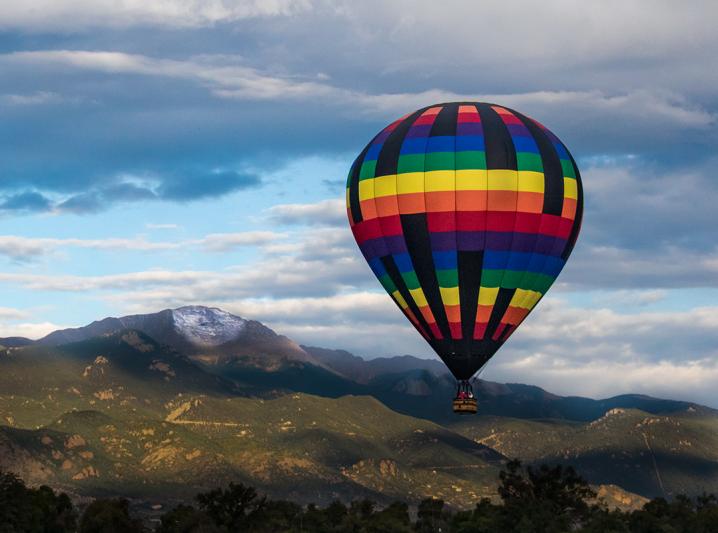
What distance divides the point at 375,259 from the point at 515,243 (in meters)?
12.4

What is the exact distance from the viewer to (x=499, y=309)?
108 m

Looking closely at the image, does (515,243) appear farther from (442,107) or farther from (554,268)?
(442,107)

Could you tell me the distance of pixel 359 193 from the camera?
373ft

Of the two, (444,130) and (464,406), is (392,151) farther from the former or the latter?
(464,406)

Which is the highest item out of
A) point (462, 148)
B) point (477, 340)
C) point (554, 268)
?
point (462, 148)

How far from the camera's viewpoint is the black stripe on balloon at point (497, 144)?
108 metres

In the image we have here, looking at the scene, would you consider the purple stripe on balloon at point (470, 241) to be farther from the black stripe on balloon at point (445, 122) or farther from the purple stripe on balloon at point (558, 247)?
the black stripe on balloon at point (445, 122)

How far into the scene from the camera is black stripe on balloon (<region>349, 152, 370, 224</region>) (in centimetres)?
11400

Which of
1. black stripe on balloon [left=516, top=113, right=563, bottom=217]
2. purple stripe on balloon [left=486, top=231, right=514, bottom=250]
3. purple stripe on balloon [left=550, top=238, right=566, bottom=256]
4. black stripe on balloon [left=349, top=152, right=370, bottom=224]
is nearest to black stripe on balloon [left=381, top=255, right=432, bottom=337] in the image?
black stripe on balloon [left=349, top=152, right=370, bottom=224]

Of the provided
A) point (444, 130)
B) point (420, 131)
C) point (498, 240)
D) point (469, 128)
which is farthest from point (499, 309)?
point (420, 131)

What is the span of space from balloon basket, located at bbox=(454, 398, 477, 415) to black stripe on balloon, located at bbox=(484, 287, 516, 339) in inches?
342

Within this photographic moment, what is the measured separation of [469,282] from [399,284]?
22.3 ft

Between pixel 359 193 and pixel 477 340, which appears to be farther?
pixel 359 193

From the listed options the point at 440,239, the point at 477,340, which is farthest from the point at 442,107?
the point at 477,340
